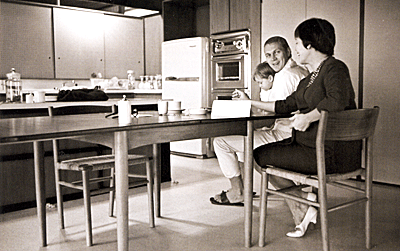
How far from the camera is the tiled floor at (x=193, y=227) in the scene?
7.84ft

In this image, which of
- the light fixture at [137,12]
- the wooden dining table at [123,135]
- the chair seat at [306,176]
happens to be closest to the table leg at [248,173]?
the wooden dining table at [123,135]

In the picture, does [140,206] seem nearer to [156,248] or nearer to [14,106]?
[156,248]

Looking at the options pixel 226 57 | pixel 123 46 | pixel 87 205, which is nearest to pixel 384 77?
pixel 226 57

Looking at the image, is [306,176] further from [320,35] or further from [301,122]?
[320,35]

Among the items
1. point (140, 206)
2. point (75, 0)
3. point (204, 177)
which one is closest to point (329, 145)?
point (140, 206)

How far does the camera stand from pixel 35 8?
6254mm

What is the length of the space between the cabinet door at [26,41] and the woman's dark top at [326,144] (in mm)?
5038

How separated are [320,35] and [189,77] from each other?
351cm

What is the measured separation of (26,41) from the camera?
20.3 feet

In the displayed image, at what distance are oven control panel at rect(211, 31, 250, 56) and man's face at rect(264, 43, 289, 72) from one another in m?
2.04

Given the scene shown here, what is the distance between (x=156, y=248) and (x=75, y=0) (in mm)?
5651

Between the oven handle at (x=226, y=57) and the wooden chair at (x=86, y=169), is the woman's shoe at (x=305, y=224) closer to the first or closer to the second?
the wooden chair at (x=86, y=169)

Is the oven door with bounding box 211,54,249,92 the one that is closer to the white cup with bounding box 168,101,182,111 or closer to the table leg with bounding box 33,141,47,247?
the white cup with bounding box 168,101,182,111

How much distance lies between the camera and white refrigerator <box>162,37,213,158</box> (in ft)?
18.3
